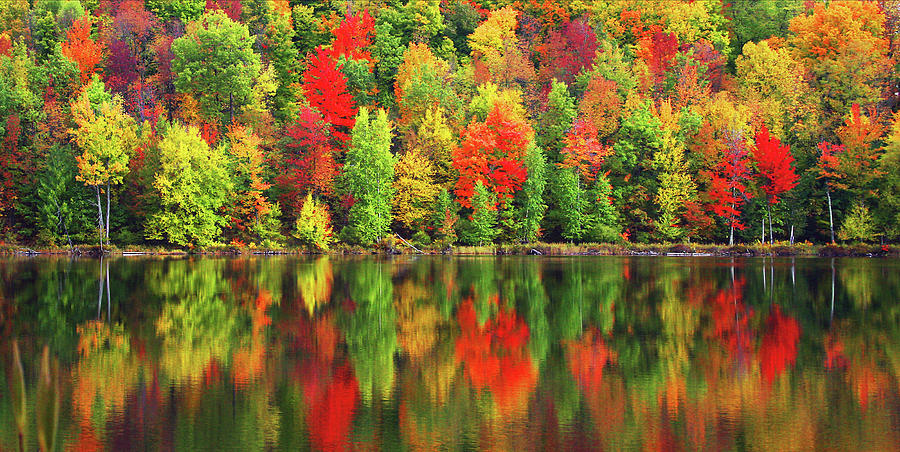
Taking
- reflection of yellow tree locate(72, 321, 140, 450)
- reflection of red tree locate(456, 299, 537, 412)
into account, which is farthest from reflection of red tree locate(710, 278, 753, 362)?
reflection of yellow tree locate(72, 321, 140, 450)

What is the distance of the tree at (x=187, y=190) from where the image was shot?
67.6 meters

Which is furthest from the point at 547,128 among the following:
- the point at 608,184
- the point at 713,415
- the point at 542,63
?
the point at 713,415

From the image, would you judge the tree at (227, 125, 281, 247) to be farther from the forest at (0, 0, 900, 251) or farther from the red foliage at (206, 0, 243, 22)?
the red foliage at (206, 0, 243, 22)

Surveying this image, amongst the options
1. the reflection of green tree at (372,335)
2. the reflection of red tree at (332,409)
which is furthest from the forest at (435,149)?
the reflection of red tree at (332,409)

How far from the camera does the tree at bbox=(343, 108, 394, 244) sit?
70.6 metres

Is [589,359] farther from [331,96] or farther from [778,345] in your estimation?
[331,96]

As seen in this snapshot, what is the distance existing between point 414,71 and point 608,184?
80.6ft

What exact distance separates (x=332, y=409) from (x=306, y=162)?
57289 millimetres

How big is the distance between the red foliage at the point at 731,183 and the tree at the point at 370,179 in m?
26.3

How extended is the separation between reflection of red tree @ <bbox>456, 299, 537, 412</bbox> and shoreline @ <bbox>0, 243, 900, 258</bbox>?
39258mm

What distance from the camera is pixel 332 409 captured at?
1705 cm

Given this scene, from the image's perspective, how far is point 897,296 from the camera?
3603cm

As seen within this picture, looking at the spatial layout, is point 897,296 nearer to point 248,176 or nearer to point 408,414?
point 408,414

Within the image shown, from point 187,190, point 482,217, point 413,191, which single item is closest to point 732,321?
point 482,217
